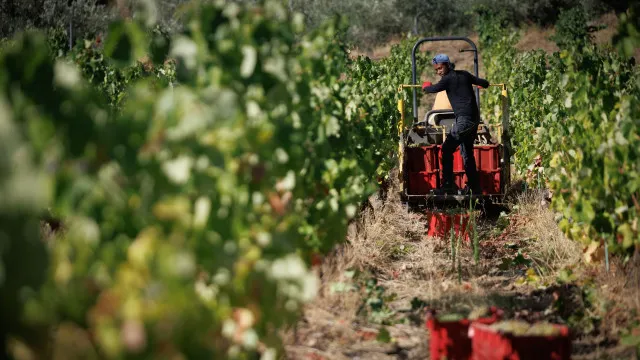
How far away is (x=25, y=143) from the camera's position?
6.68ft

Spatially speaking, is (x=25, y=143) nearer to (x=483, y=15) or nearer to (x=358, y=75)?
(x=358, y=75)

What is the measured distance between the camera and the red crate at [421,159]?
8609 mm

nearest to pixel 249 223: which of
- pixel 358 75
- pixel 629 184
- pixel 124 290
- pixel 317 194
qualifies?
pixel 124 290

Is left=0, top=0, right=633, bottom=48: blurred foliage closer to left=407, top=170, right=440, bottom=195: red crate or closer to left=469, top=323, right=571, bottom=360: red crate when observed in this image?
left=407, top=170, right=440, bottom=195: red crate

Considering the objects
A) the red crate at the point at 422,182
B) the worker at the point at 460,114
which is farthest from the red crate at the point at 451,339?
the red crate at the point at 422,182

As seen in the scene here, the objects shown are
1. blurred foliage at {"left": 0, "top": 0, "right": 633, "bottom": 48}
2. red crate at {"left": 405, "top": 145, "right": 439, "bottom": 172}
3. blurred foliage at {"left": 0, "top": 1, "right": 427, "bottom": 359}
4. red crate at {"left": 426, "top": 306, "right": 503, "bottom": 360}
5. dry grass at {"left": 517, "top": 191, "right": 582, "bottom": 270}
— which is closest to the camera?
blurred foliage at {"left": 0, "top": 1, "right": 427, "bottom": 359}

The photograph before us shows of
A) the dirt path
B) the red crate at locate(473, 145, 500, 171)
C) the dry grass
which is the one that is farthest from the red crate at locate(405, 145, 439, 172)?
the dirt path

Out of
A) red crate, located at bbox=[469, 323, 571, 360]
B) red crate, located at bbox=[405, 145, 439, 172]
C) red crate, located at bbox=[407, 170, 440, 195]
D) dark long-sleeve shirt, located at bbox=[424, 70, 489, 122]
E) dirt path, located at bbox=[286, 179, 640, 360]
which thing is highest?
dark long-sleeve shirt, located at bbox=[424, 70, 489, 122]

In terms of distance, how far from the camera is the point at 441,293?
5438 millimetres

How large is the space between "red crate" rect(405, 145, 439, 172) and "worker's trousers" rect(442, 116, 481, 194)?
288mm

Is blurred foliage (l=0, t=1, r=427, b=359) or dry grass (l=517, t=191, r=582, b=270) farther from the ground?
dry grass (l=517, t=191, r=582, b=270)

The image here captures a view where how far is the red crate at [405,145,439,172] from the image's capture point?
8609 millimetres

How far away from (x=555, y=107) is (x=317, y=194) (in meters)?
3.58

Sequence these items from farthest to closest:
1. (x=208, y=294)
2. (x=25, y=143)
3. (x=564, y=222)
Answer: (x=564, y=222), (x=208, y=294), (x=25, y=143)
